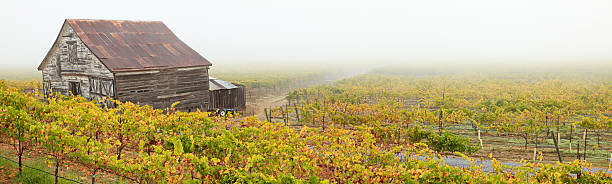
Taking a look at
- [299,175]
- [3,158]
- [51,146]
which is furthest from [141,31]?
[299,175]

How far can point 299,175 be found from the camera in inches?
327

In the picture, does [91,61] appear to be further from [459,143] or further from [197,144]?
[459,143]

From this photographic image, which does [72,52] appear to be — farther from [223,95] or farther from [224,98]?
[224,98]

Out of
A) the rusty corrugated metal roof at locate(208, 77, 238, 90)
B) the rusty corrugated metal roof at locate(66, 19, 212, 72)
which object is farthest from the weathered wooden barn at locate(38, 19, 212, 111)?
the rusty corrugated metal roof at locate(208, 77, 238, 90)

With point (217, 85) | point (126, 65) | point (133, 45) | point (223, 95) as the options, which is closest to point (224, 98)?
point (223, 95)

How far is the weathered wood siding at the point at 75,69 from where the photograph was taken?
2012 centimetres

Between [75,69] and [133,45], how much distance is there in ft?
12.9

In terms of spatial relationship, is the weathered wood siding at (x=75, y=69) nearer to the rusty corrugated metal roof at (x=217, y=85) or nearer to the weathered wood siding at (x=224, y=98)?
the weathered wood siding at (x=224, y=98)

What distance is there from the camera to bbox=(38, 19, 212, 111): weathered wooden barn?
65.4ft

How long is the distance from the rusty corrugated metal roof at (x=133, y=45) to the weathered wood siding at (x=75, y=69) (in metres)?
0.60

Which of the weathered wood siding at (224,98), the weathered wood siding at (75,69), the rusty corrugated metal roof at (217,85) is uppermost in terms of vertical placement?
the weathered wood siding at (75,69)

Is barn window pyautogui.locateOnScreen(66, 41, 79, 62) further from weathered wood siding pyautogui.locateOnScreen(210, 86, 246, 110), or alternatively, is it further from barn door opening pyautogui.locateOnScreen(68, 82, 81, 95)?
weathered wood siding pyautogui.locateOnScreen(210, 86, 246, 110)

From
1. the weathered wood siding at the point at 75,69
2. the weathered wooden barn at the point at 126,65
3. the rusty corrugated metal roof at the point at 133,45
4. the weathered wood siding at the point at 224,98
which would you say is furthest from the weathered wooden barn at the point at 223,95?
the weathered wood siding at the point at 75,69

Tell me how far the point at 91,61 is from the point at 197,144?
15.3 m
